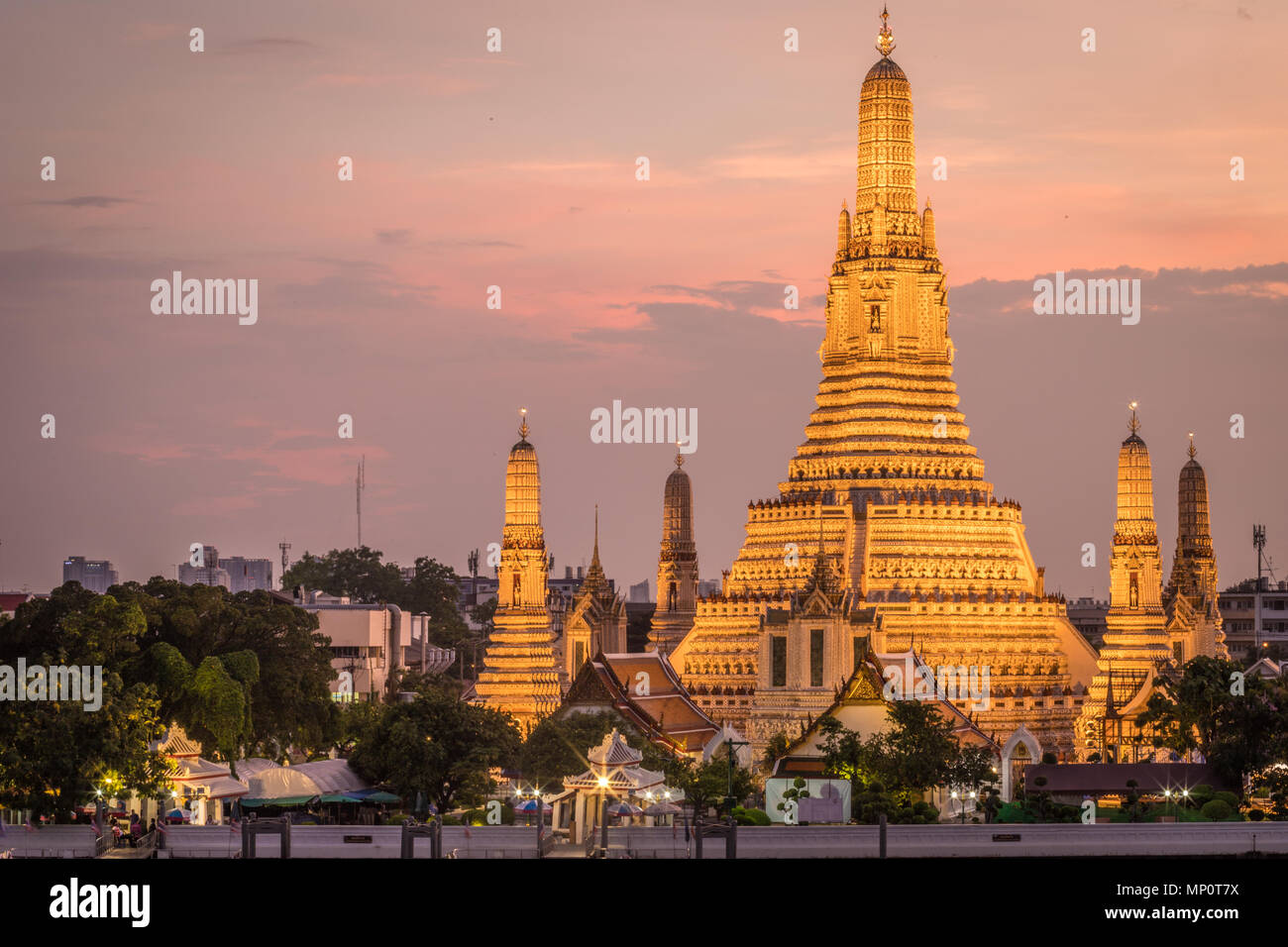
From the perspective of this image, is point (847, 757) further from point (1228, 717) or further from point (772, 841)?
point (772, 841)

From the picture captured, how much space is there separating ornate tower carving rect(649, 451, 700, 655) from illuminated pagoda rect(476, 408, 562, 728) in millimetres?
18209

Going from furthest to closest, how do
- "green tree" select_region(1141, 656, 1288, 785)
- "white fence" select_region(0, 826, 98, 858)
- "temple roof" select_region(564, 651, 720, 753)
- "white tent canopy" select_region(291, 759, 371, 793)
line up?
"temple roof" select_region(564, 651, 720, 753)
"white tent canopy" select_region(291, 759, 371, 793)
"green tree" select_region(1141, 656, 1288, 785)
"white fence" select_region(0, 826, 98, 858)

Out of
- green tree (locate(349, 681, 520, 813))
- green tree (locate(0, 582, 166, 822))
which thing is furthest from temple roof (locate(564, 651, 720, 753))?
green tree (locate(0, 582, 166, 822))

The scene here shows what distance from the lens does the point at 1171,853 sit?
314 ft

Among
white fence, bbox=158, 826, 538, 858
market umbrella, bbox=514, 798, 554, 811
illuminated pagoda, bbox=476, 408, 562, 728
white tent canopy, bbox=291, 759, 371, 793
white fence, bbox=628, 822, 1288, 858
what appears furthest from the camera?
illuminated pagoda, bbox=476, 408, 562, 728

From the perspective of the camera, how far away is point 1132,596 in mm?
144000

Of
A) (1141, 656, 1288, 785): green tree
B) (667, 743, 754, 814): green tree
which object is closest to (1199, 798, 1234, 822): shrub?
(1141, 656, 1288, 785): green tree

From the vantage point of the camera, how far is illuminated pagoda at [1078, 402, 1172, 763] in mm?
142125

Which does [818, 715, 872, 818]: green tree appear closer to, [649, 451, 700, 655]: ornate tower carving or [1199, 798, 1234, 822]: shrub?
[1199, 798, 1234, 822]: shrub

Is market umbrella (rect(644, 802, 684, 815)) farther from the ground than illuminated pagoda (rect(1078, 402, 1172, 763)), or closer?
closer

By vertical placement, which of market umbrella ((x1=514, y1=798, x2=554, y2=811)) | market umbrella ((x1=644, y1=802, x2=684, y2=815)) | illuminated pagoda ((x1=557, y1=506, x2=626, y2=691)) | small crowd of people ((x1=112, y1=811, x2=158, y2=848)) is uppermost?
illuminated pagoda ((x1=557, y1=506, x2=626, y2=691))

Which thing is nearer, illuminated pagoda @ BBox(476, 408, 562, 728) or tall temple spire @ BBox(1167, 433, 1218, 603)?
illuminated pagoda @ BBox(476, 408, 562, 728)
